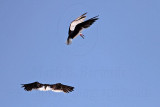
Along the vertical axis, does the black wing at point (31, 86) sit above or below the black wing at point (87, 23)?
below

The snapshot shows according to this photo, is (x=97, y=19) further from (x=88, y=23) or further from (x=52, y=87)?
(x=52, y=87)

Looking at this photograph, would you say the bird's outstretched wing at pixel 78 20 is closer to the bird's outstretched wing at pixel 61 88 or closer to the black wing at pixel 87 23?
the black wing at pixel 87 23

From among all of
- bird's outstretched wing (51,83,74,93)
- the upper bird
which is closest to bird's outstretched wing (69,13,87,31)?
the upper bird

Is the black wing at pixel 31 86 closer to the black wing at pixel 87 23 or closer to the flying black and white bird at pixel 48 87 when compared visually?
the flying black and white bird at pixel 48 87

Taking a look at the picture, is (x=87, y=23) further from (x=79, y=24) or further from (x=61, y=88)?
(x=61, y=88)

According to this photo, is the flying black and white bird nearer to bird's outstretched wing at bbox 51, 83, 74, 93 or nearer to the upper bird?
bird's outstretched wing at bbox 51, 83, 74, 93

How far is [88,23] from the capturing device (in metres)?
32.7

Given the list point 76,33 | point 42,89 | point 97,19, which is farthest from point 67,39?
point 42,89

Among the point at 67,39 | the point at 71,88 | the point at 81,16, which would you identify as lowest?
the point at 71,88

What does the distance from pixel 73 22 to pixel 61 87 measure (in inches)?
293

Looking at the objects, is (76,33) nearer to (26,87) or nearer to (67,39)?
(67,39)

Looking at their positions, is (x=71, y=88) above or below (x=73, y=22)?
below

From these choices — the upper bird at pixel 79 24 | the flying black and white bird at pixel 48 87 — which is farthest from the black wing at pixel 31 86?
the upper bird at pixel 79 24

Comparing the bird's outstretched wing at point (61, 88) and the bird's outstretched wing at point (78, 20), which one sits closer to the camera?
the bird's outstretched wing at point (78, 20)
